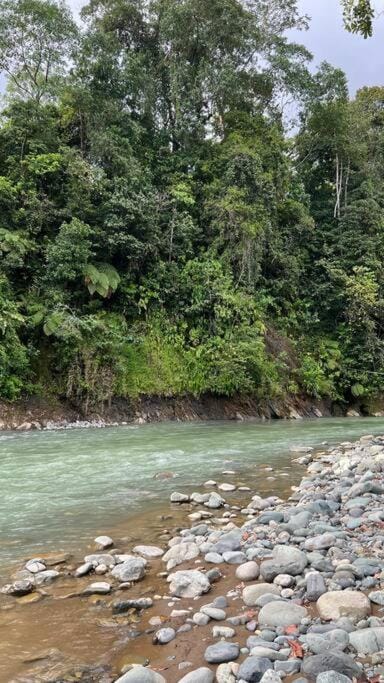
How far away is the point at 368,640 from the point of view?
283 cm

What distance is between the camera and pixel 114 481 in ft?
24.0

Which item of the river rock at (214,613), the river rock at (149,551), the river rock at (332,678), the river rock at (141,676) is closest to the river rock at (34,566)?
the river rock at (149,551)

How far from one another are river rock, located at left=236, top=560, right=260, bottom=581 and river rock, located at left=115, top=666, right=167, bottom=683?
4.59 feet

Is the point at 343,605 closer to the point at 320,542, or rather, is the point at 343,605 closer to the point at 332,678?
the point at 332,678

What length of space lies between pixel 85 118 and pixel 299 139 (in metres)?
12.7

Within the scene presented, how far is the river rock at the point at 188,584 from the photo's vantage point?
12.4 feet

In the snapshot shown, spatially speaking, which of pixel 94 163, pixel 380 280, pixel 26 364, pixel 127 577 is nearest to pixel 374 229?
pixel 380 280

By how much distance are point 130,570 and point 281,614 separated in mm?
1372

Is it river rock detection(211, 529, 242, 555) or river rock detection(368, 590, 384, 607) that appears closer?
river rock detection(368, 590, 384, 607)

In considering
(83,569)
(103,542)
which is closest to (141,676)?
(83,569)

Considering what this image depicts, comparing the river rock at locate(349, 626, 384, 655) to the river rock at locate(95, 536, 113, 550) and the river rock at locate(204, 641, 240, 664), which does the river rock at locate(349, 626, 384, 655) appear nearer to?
the river rock at locate(204, 641, 240, 664)

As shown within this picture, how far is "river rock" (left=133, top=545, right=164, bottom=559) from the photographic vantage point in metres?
4.55

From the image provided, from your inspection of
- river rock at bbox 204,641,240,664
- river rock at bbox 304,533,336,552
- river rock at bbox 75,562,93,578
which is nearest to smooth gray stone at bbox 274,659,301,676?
river rock at bbox 204,641,240,664

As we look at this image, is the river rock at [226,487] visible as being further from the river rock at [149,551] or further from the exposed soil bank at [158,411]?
the exposed soil bank at [158,411]
